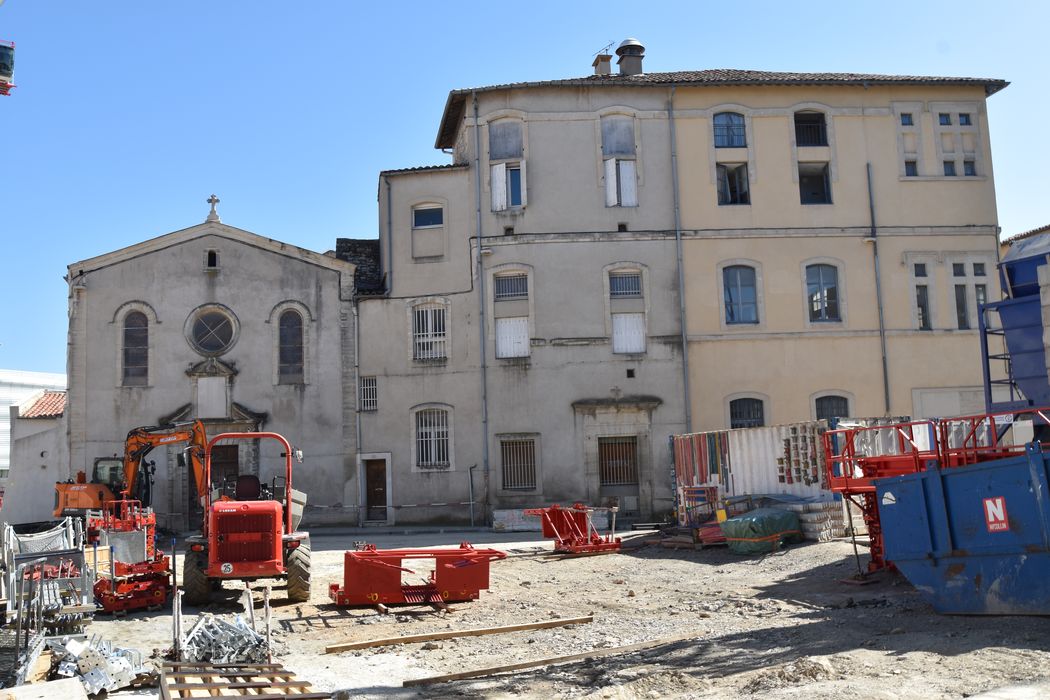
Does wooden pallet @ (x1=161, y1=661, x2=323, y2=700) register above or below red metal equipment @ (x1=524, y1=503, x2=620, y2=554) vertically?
below

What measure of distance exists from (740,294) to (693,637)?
19405 millimetres

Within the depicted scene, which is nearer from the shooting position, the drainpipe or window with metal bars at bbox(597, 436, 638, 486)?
window with metal bars at bbox(597, 436, 638, 486)

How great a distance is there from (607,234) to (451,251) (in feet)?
15.3

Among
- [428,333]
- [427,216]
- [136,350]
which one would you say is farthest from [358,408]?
[136,350]

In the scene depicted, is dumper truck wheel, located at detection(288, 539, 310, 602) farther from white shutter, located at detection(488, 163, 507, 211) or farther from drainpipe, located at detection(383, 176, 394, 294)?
white shutter, located at detection(488, 163, 507, 211)

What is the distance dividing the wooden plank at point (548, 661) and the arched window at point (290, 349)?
19.7m

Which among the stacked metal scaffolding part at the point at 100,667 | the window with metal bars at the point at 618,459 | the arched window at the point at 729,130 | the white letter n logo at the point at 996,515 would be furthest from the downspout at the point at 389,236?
the white letter n logo at the point at 996,515

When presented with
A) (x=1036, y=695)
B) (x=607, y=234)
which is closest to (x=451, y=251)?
(x=607, y=234)

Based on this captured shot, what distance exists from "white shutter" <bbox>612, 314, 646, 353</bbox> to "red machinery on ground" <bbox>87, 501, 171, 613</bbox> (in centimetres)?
1610

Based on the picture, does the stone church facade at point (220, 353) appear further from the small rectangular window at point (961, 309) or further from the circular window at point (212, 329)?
the small rectangular window at point (961, 309)

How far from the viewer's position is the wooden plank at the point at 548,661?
9.77 meters

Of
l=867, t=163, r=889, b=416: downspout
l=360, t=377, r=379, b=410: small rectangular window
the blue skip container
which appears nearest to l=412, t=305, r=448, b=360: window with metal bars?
l=360, t=377, r=379, b=410: small rectangular window

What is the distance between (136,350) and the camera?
94.7 feet

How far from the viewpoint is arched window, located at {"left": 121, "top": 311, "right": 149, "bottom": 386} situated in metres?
28.8
